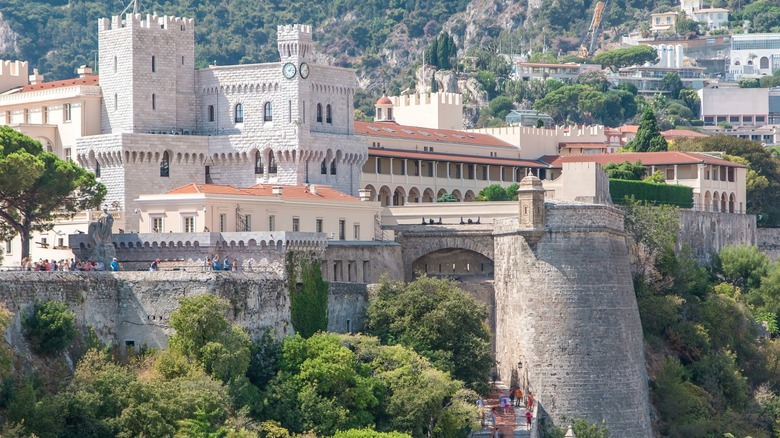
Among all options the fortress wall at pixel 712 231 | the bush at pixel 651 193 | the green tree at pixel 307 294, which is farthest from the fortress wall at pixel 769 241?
the green tree at pixel 307 294

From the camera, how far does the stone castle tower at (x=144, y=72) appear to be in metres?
88.4

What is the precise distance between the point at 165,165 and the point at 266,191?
796 centimetres

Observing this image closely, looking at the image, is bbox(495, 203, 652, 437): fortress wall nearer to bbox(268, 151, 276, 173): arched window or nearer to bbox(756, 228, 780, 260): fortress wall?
bbox(268, 151, 276, 173): arched window

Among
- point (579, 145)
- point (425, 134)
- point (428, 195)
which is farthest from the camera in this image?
point (579, 145)

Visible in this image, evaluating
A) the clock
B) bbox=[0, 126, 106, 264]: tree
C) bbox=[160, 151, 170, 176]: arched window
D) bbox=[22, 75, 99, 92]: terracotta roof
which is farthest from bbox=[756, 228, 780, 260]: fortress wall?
bbox=[0, 126, 106, 264]: tree

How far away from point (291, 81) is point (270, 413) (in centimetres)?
2410

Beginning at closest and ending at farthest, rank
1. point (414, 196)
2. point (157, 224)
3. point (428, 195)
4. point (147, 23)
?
point (157, 224) → point (147, 23) → point (414, 196) → point (428, 195)

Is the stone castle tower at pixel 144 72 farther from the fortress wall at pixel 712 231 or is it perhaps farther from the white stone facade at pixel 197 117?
the fortress wall at pixel 712 231

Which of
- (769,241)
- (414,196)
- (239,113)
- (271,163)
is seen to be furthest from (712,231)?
(239,113)

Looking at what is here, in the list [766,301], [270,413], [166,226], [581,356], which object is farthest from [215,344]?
[766,301]

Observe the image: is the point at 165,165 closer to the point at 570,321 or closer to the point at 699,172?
the point at 570,321

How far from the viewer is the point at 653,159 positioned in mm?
115688

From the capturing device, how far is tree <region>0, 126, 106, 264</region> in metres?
75.2

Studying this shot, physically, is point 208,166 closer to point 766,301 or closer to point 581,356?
point 581,356
